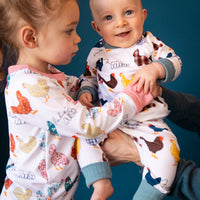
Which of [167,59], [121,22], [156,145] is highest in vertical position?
[121,22]

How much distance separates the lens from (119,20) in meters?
0.94

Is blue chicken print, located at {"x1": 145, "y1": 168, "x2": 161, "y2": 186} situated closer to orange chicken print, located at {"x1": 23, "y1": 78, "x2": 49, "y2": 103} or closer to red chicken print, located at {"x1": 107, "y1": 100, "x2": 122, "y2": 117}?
red chicken print, located at {"x1": 107, "y1": 100, "x2": 122, "y2": 117}

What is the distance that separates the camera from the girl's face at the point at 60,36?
86cm

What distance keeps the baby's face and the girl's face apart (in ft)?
0.36

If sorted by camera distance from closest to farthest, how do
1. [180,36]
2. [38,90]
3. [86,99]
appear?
[38,90]
[86,99]
[180,36]

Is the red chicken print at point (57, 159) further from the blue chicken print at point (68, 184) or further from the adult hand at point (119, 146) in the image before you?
the adult hand at point (119, 146)

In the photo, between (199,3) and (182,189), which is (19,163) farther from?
(199,3)

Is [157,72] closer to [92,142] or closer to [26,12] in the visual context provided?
[92,142]

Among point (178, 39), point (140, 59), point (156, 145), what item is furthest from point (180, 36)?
point (156, 145)

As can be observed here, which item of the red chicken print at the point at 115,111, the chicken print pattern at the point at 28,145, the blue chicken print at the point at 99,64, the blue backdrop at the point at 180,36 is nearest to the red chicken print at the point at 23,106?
the chicken print pattern at the point at 28,145

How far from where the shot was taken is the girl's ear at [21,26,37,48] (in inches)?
33.7

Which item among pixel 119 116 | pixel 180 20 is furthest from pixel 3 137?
pixel 180 20

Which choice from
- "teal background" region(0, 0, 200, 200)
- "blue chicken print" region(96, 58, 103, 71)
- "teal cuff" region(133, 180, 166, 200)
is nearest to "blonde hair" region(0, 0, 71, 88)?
"blue chicken print" region(96, 58, 103, 71)

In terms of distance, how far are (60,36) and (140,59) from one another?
0.92ft
